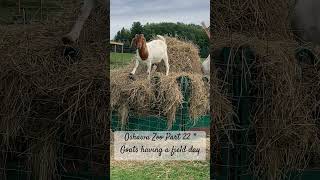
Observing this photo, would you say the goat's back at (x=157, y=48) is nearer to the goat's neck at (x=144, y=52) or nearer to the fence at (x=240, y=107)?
the goat's neck at (x=144, y=52)

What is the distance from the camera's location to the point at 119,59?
249cm

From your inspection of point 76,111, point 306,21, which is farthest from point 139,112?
point 306,21

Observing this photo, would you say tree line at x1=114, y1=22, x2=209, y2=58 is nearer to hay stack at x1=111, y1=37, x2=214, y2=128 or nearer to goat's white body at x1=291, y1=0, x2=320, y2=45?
hay stack at x1=111, y1=37, x2=214, y2=128

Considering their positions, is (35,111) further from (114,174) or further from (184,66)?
(184,66)

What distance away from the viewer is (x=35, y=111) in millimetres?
2428

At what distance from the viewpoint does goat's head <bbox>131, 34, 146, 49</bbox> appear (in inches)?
97.2

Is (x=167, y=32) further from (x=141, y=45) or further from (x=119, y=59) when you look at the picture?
(x=119, y=59)

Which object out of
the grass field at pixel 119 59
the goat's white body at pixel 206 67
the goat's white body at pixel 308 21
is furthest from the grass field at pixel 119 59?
the goat's white body at pixel 308 21

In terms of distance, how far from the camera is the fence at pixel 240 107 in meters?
2.36

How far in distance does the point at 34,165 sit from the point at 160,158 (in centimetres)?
54

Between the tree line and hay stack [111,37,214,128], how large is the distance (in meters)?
0.07

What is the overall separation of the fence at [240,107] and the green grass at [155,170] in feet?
0.45

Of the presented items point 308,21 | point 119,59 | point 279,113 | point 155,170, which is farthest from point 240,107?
point 308,21

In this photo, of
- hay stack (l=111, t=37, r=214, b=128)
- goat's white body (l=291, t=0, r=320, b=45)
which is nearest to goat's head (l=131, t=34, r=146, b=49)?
hay stack (l=111, t=37, r=214, b=128)
